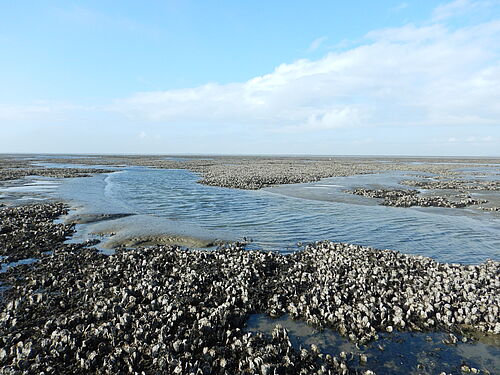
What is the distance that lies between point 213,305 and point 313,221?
41.4ft

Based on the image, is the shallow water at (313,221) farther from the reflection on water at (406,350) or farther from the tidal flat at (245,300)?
the reflection on water at (406,350)

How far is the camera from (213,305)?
8578mm

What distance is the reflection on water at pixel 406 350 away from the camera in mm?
6387

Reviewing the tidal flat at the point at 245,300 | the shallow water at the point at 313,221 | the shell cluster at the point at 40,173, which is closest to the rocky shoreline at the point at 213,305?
the tidal flat at the point at 245,300

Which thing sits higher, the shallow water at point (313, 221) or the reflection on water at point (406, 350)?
the shallow water at point (313, 221)

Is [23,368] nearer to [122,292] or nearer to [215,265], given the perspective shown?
[122,292]

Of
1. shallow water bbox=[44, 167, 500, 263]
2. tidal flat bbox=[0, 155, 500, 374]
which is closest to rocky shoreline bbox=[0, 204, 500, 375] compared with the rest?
tidal flat bbox=[0, 155, 500, 374]

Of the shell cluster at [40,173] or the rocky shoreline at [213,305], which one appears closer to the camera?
the rocky shoreline at [213,305]

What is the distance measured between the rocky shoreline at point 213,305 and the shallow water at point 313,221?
299 centimetres

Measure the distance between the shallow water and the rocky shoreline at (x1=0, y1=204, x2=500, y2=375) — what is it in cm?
299

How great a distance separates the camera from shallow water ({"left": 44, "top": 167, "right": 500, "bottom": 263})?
1495 centimetres

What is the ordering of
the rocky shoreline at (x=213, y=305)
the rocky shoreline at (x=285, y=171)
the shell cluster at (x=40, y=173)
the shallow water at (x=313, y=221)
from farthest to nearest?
the shell cluster at (x=40, y=173)
the rocky shoreline at (x=285, y=171)
the shallow water at (x=313, y=221)
the rocky shoreline at (x=213, y=305)

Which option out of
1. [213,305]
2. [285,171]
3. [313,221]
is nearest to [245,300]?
[213,305]

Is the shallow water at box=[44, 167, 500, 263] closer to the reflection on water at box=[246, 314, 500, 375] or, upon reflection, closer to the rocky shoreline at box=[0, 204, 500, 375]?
the rocky shoreline at box=[0, 204, 500, 375]
